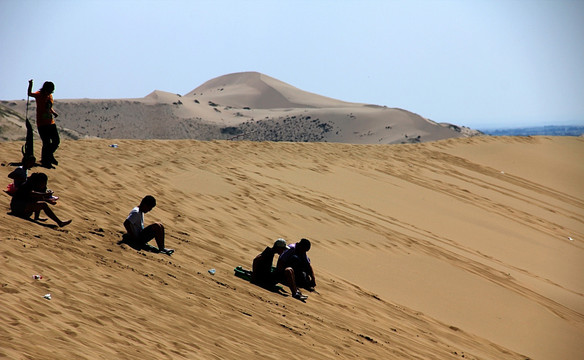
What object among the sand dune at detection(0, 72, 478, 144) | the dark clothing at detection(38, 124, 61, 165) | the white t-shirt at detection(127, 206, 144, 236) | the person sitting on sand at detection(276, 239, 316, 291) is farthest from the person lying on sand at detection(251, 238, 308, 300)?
the sand dune at detection(0, 72, 478, 144)

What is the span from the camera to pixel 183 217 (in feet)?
40.9

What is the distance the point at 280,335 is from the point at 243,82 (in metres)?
127

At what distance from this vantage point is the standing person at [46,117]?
39.8 feet

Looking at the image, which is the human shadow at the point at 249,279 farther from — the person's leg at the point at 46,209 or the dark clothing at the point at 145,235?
the person's leg at the point at 46,209

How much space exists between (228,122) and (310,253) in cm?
6876

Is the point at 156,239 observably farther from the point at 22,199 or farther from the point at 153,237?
the point at 22,199

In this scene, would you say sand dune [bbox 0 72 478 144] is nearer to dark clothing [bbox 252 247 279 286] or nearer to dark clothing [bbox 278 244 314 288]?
dark clothing [bbox 278 244 314 288]

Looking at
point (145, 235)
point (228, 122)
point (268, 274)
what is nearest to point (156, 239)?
point (145, 235)

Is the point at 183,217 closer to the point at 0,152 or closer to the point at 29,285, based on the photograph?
the point at 0,152

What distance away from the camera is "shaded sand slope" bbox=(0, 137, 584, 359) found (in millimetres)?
6652

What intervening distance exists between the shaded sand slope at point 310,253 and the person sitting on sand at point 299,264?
0.76ft

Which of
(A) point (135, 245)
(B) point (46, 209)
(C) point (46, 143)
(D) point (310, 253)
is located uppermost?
(C) point (46, 143)

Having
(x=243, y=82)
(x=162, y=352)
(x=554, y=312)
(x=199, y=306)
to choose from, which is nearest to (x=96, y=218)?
(x=199, y=306)

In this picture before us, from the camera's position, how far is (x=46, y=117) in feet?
40.7
